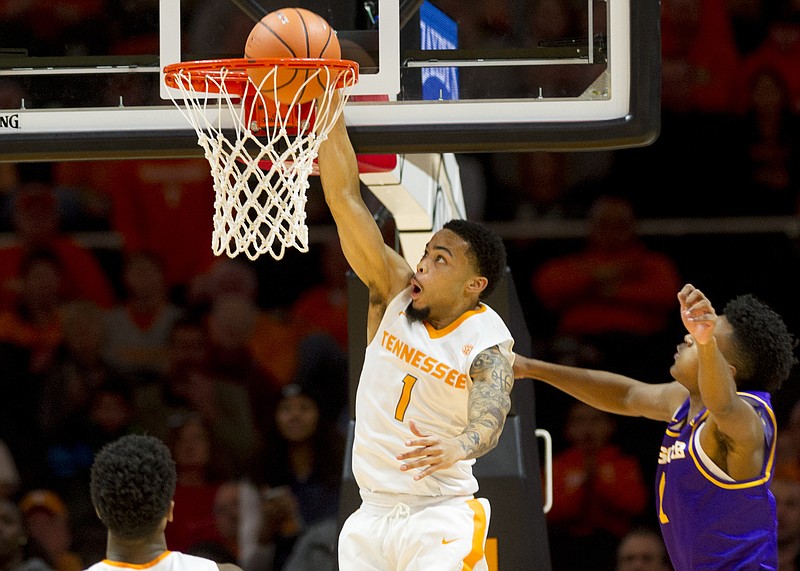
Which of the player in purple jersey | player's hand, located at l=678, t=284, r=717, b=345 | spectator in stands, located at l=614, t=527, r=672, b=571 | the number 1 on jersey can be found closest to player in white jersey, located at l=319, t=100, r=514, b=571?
the number 1 on jersey

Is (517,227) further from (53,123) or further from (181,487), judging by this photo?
(53,123)

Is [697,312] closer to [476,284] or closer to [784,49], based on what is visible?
[476,284]

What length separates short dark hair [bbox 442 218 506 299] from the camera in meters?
3.82

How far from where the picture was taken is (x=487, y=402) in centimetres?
A: 345

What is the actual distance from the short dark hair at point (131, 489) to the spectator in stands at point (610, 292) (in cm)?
413

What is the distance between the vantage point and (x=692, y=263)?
6836 mm

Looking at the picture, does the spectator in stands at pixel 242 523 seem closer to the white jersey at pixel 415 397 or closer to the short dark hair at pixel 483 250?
the white jersey at pixel 415 397

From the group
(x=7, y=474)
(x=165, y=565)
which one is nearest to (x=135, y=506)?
(x=165, y=565)

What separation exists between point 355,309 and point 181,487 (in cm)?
220

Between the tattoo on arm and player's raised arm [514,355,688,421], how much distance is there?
639 millimetres

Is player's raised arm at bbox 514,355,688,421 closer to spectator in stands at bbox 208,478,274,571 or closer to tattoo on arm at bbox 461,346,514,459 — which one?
tattoo on arm at bbox 461,346,514,459

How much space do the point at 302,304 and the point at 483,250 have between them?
329 cm

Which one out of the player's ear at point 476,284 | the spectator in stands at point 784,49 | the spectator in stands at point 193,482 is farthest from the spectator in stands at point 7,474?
the spectator in stands at point 784,49

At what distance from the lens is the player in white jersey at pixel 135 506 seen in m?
2.89
